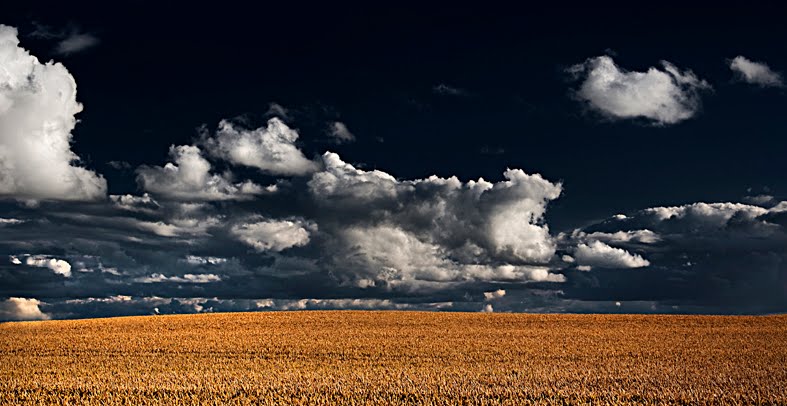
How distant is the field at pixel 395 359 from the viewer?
792 inches

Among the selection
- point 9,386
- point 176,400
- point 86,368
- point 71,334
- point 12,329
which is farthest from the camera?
point 12,329

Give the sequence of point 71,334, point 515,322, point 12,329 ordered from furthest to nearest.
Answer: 1. point 515,322
2. point 12,329
3. point 71,334

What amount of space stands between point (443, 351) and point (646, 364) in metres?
9.50

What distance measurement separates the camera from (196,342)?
3853cm

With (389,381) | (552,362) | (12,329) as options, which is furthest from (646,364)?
(12,329)

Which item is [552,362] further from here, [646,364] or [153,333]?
[153,333]

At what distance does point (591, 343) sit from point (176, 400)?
26341mm

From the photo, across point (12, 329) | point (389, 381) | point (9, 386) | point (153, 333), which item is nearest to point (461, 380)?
point (389, 381)

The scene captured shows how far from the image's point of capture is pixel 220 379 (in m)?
23.4

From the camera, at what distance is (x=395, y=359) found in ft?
103

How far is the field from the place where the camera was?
20.1 m

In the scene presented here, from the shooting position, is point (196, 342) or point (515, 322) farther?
Result: point (515, 322)

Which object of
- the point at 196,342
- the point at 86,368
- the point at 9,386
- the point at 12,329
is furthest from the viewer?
the point at 12,329

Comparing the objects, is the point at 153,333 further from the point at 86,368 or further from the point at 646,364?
the point at 646,364
